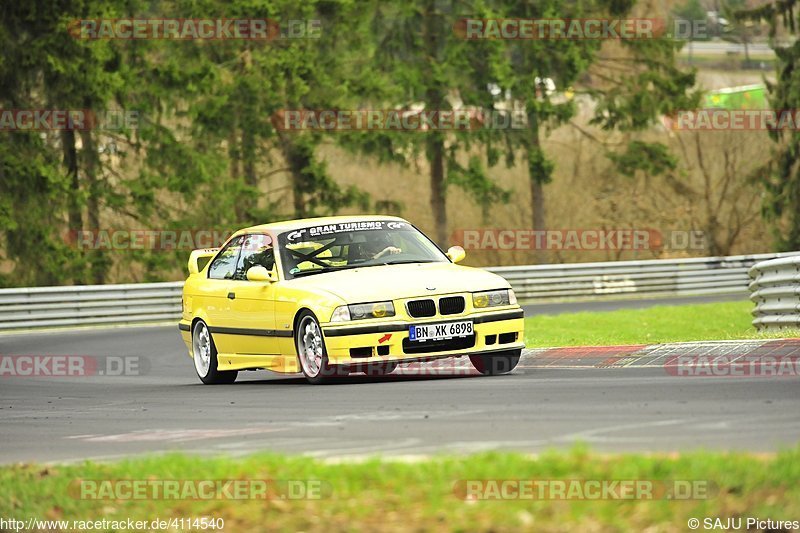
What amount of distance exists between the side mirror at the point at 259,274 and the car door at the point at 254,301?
87 millimetres

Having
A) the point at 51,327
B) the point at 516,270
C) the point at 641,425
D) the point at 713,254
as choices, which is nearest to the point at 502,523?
the point at 641,425

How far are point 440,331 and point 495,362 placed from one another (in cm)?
105

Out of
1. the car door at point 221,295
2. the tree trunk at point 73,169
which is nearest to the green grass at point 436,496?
the car door at point 221,295

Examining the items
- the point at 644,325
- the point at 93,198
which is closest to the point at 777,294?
the point at 644,325

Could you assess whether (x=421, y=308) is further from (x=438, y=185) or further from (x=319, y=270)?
(x=438, y=185)

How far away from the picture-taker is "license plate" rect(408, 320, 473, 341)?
12.6 metres

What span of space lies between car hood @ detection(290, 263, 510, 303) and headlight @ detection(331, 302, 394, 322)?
2.1 inches

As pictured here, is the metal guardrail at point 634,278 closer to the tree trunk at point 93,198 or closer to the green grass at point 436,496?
the tree trunk at point 93,198

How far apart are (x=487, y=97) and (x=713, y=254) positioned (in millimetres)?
14275

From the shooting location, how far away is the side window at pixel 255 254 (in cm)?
1407

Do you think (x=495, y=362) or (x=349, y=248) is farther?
(x=349, y=248)

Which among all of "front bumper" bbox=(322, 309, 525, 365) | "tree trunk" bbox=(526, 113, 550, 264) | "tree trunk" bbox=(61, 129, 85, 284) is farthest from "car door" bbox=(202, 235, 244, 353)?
"tree trunk" bbox=(526, 113, 550, 264)

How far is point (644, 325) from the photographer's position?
2375 centimetres

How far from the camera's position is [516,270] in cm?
3155
